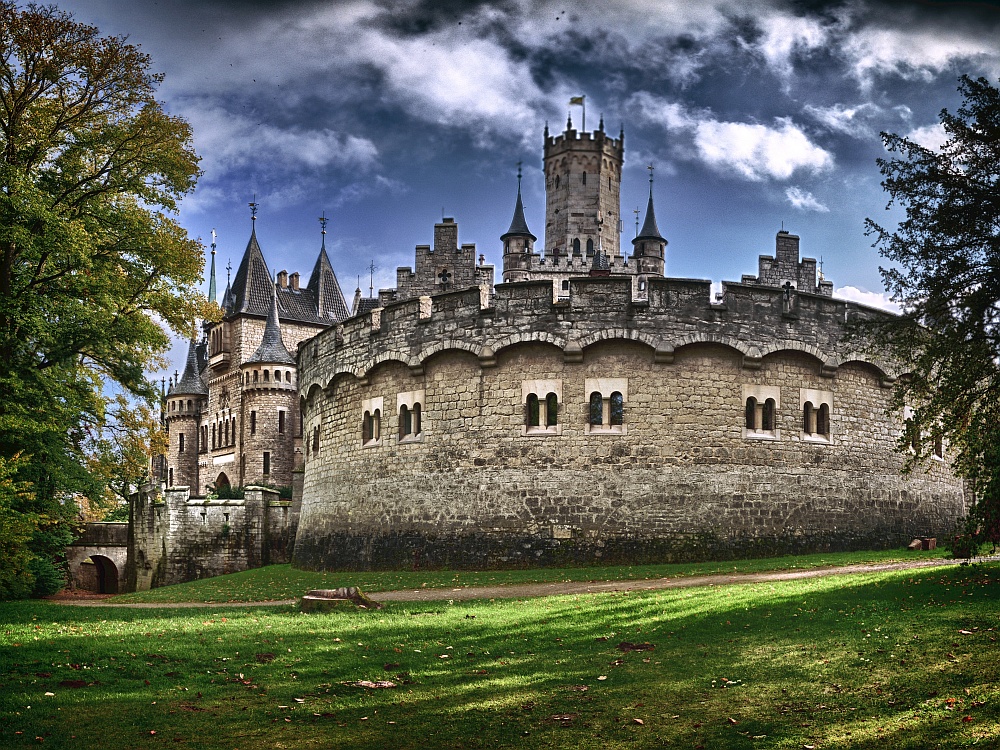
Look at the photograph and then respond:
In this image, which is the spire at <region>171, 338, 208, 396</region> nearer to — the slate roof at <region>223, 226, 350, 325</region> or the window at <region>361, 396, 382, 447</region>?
the slate roof at <region>223, 226, 350, 325</region>

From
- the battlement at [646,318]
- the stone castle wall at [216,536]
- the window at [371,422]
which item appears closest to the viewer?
the battlement at [646,318]

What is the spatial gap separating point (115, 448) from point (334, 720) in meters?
17.9

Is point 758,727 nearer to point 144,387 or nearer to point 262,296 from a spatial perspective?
point 144,387

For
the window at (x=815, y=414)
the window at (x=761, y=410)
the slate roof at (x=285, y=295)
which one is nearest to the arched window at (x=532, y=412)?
the window at (x=761, y=410)

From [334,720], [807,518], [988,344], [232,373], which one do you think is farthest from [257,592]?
[232,373]

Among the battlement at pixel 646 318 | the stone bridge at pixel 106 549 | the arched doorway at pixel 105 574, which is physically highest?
the battlement at pixel 646 318

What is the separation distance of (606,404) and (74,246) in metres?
13.2

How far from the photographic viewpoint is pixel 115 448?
1057 inches

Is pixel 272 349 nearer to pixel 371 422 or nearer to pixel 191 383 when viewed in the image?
pixel 191 383

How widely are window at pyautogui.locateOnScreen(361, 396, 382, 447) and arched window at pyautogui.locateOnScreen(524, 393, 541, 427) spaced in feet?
16.0

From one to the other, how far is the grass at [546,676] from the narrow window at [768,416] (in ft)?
32.6

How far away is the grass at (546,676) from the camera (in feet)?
Result: 33.7

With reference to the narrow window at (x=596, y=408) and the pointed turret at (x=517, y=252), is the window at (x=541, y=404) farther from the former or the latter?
the pointed turret at (x=517, y=252)

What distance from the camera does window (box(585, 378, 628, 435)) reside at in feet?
89.5
